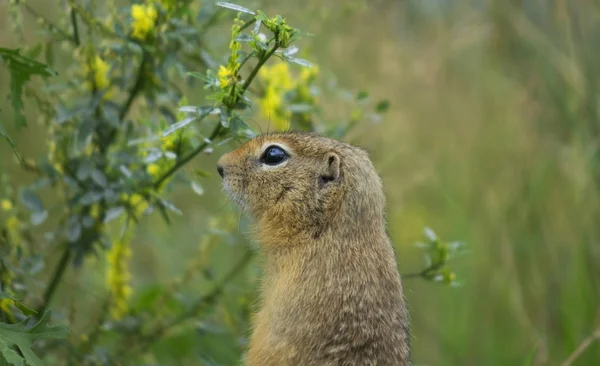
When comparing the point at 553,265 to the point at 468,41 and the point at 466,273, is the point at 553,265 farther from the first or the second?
the point at 468,41

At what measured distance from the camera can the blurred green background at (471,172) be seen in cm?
337

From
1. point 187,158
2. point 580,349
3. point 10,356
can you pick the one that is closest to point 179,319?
point 187,158

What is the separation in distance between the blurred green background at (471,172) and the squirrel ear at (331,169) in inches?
32.2

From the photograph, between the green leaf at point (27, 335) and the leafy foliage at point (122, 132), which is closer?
the green leaf at point (27, 335)

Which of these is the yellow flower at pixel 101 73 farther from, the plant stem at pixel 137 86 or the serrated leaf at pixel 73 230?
the serrated leaf at pixel 73 230

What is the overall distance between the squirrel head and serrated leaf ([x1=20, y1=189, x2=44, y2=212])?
1.62ft

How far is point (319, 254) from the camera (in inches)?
78.4

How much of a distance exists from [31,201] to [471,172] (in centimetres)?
238

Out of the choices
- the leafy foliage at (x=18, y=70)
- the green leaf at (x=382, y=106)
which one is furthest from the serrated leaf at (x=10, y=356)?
the green leaf at (x=382, y=106)

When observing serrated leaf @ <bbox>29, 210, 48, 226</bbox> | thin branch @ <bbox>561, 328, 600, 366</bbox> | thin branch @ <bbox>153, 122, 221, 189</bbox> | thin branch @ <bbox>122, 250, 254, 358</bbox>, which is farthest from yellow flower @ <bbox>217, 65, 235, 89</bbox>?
thin branch @ <bbox>561, 328, 600, 366</bbox>

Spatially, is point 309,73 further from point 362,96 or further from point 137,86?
point 137,86

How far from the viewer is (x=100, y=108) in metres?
2.34

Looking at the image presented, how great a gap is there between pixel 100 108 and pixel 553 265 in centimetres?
203

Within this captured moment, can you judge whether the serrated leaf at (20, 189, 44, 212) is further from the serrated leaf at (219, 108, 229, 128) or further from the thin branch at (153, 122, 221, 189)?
the serrated leaf at (219, 108, 229, 128)
